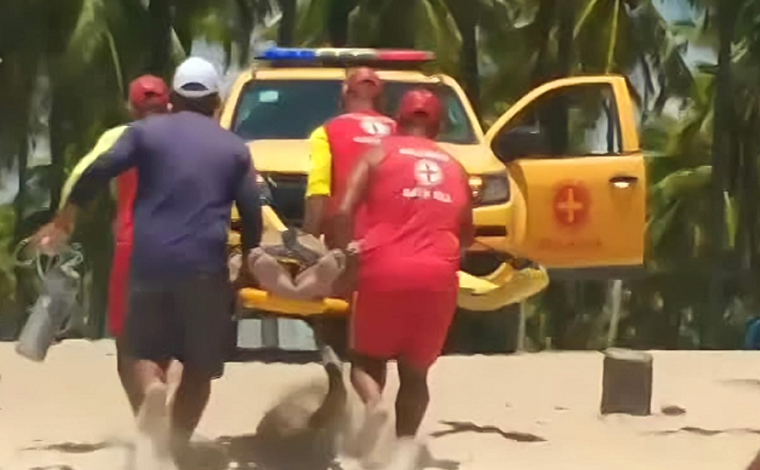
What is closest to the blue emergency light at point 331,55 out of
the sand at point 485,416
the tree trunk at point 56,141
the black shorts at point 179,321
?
the sand at point 485,416

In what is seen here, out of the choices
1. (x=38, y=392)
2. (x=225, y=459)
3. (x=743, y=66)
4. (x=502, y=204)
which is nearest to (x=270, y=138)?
(x=502, y=204)

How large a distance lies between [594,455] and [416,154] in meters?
1.76

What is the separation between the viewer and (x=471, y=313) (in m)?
10.0

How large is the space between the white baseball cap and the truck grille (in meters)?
2.19

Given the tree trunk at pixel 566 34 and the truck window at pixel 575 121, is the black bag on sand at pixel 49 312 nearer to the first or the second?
the truck window at pixel 575 121

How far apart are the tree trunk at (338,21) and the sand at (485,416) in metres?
4.98

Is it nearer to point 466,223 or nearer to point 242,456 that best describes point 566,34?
point 242,456

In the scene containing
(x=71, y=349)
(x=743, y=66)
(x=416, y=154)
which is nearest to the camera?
(x=416, y=154)

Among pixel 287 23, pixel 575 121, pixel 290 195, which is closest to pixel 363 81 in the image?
pixel 290 195

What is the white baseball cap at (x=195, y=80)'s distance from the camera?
19.8 ft

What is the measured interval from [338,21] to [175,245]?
9.37 meters

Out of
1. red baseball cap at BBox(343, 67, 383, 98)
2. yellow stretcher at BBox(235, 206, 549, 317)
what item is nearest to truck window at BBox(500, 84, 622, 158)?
yellow stretcher at BBox(235, 206, 549, 317)

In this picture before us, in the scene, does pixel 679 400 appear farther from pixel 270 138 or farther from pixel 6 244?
pixel 6 244

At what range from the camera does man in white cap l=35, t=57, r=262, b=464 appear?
584 centimetres
